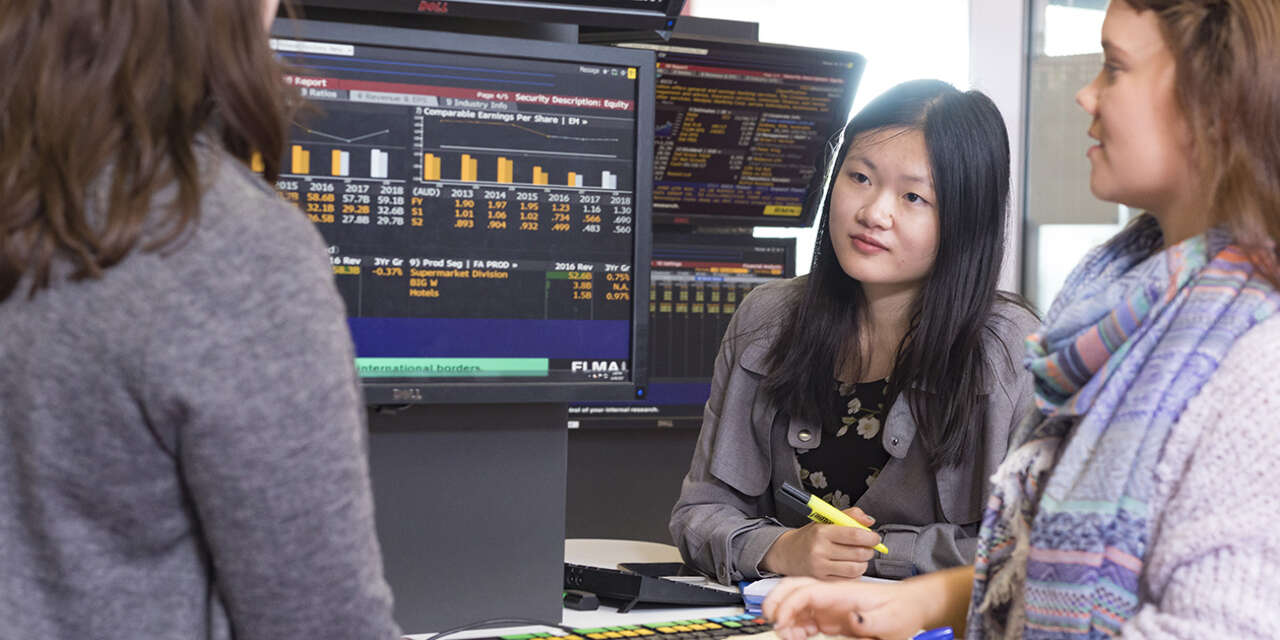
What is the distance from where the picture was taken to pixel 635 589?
4.82 ft

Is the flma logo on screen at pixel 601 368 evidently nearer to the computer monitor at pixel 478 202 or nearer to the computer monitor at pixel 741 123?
the computer monitor at pixel 478 202

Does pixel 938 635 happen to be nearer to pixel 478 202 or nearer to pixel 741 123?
pixel 478 202

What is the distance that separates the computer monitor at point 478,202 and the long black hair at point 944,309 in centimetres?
54

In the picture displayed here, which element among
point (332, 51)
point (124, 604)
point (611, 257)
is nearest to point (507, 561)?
point (611, 257)

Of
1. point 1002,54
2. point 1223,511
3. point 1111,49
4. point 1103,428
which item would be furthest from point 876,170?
point 1002,54

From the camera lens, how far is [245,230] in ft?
2.33

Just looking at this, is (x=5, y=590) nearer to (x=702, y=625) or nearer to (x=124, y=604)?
(x=124, y=604)

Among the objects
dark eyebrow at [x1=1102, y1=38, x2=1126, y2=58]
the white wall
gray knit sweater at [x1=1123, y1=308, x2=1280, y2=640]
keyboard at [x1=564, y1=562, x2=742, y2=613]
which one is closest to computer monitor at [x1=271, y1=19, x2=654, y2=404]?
keyboard at [x1=564, y1=562, x2=742, y2=613]

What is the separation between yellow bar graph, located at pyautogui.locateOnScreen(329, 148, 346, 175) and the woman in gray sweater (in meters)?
0.54

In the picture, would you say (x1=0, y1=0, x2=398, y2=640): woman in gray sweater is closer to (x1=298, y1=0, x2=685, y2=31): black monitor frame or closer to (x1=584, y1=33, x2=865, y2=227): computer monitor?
(x1=298, y1=0, x2=685, y2=31): black monitor frame

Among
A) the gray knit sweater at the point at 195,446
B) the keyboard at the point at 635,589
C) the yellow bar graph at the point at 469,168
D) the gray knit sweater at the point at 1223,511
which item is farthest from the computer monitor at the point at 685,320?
the gray knit sweater at the point at 195,446

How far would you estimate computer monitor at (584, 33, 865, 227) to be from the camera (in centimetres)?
261

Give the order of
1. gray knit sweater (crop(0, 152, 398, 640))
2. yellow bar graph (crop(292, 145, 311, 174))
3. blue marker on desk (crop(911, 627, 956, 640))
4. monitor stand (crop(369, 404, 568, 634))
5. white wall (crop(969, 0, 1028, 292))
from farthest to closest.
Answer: white wall (crop(969, 0, 1028, 292)) < monitor stand (crop(369, 404, 568, 634)) < yellow bar graph (crop(292, 145, 311, 174)) < blue marker on desk (crop(911, 627, 956, 640)) < gray knit sweater (crop(0, 152, 398, 640))

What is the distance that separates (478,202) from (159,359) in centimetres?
70
